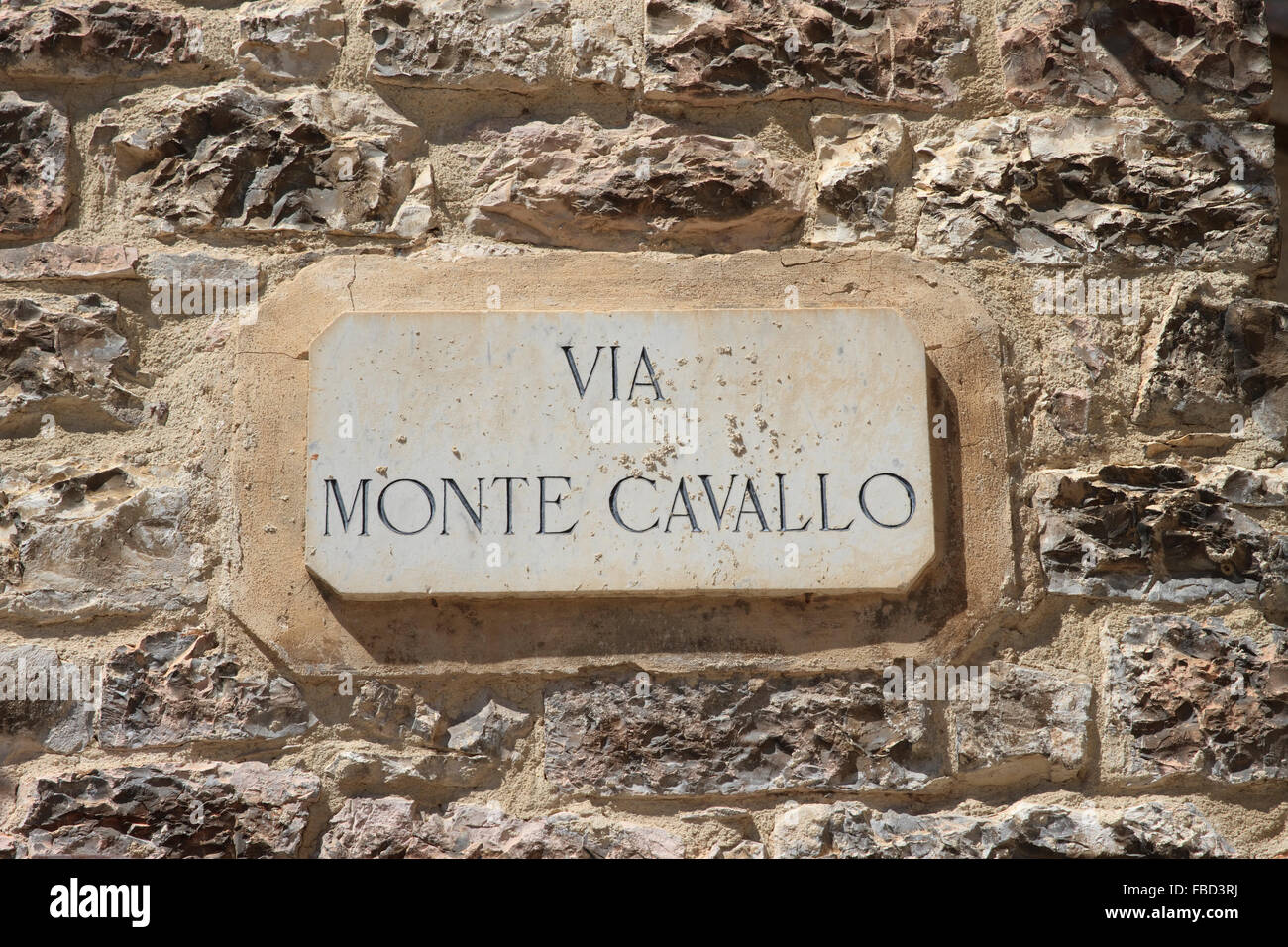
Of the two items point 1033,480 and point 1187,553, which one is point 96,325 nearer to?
point 1033,480

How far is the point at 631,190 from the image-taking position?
1.92 metres

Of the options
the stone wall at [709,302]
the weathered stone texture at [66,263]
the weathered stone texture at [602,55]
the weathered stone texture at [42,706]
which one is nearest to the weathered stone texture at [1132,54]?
the stone wall at [709,302]

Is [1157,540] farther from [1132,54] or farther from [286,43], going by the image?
[286,43]

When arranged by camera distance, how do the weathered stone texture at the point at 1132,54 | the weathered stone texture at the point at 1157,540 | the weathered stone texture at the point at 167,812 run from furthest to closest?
the weathered stone texture at the point at 1132,54 → the weathered stone texture at the point at 1157,540 → the weathered stone texture at the point at 167,812

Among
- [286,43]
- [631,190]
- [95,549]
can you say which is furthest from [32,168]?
[631,190]

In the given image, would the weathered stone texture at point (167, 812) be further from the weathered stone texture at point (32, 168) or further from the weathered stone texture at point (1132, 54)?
the weathered stone texture at point (1132, 54)

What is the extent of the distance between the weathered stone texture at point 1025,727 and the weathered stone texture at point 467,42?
1.35 metres

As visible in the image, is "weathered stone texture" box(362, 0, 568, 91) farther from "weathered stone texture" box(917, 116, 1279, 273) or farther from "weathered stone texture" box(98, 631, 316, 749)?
"weathered stone texture" box(98, 631, 316, 749)

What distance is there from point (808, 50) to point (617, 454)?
0.83m

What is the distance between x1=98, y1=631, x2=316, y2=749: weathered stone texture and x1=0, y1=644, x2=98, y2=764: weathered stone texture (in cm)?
4

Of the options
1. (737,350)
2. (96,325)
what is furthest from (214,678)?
(737,350)

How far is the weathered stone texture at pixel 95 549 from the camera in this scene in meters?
1.83

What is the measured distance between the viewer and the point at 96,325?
74.2 inches

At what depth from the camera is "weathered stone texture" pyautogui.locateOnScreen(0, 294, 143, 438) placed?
1.88m
